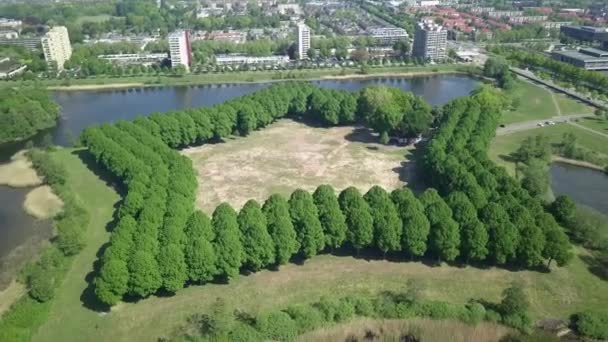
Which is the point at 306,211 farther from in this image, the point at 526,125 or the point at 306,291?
the point at 526,125

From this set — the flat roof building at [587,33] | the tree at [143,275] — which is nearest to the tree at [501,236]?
the tree at [143,275]

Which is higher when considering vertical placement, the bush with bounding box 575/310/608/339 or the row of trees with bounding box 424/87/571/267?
the row of trees with bounding box 424/87/571/267

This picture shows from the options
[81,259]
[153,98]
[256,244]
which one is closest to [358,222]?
[256,244]

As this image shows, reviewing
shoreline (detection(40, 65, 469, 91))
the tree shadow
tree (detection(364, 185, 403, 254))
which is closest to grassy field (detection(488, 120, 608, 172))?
the tree shadow

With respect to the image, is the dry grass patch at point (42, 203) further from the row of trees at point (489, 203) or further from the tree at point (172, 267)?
the row of trees at point (489, 203)

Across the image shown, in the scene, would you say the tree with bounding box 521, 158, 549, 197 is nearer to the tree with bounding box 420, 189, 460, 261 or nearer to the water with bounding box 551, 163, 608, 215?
the water with bounding box 551, 163, 608, 215

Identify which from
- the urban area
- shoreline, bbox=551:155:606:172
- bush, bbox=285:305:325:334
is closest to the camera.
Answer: bush, bbox=285:305:325:334
